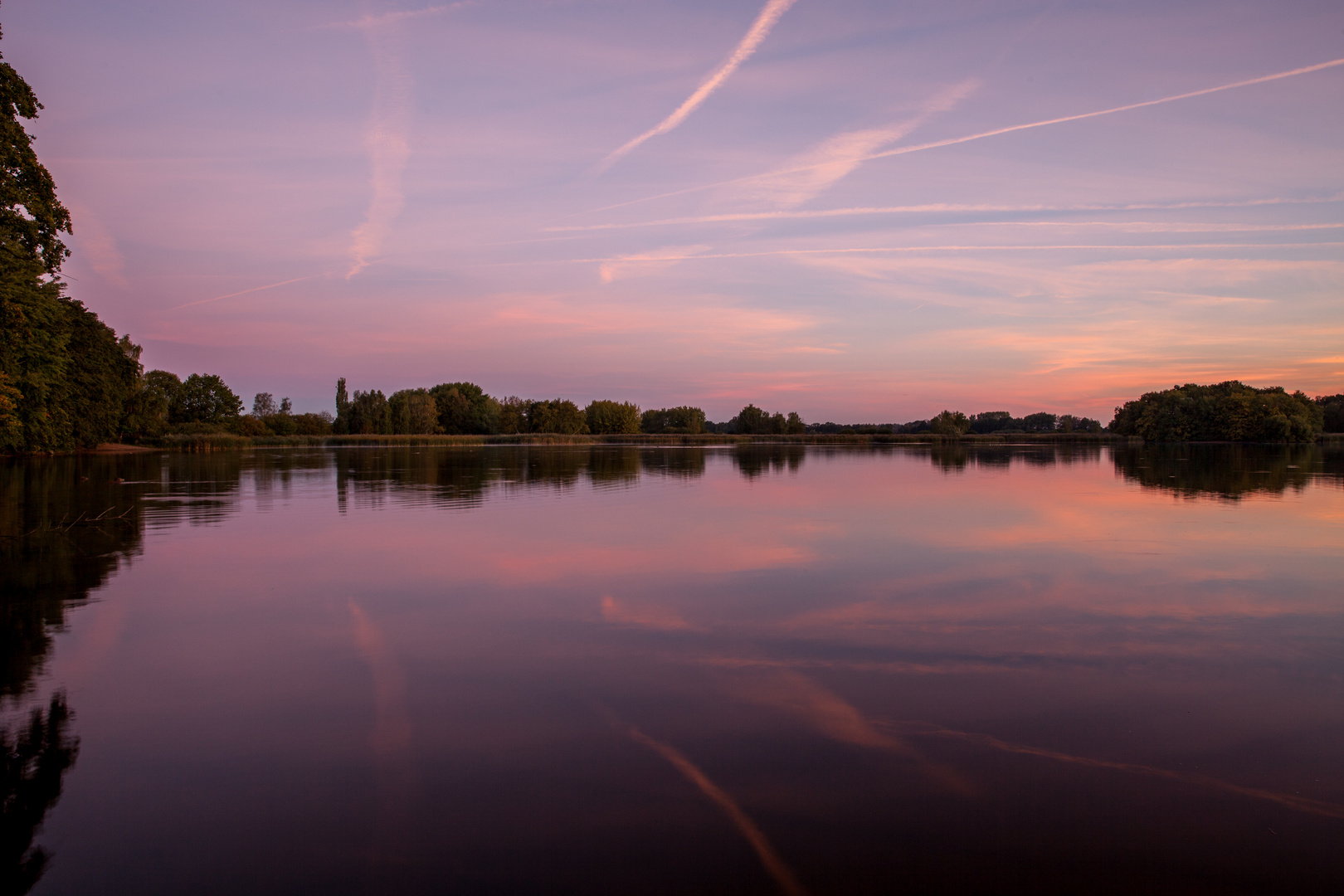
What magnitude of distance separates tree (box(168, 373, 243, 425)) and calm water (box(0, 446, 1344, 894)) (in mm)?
100812

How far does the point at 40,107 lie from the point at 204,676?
19950 millimetres

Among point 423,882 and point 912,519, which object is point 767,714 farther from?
point 912,519

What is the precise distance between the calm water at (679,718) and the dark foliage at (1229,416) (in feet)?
378

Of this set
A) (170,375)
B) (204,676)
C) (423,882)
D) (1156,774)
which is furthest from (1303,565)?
(170,375)

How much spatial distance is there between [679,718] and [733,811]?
140cm

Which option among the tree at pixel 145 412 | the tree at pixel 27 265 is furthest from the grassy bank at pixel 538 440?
the tree at pixel 27 265

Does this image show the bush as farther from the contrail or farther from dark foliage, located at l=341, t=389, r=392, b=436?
the contrail

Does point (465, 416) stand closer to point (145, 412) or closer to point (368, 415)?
point (368, 415)

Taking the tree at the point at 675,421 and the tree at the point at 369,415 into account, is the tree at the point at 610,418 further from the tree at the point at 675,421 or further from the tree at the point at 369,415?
the tree at the point at 369,415

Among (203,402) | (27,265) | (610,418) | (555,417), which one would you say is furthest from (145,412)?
(610,418)

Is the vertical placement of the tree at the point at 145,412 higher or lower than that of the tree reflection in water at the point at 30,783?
higher

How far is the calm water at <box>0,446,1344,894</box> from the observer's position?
12.7 feet

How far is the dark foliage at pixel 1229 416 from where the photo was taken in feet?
340

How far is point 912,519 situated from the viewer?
1738cm
